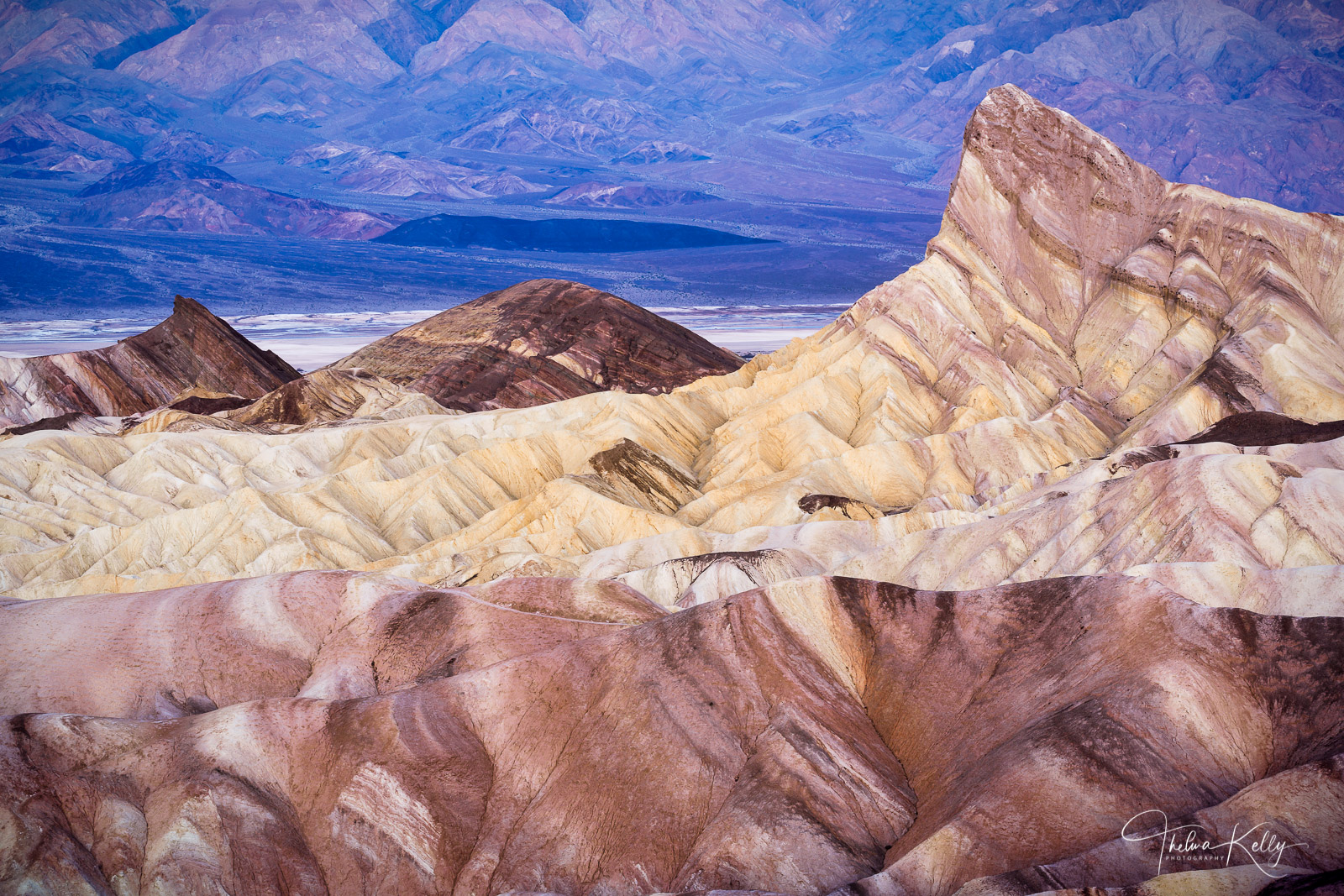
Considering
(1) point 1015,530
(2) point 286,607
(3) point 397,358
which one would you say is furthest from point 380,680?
(3) point 397,358

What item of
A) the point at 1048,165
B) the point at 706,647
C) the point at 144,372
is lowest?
the point at 144,372

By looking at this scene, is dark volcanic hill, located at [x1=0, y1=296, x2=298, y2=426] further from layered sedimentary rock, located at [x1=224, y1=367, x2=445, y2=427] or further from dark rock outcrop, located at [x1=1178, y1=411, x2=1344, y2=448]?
dark rock outcrop, located at [x1=1178, y1=411, x2=1344, y2=448]

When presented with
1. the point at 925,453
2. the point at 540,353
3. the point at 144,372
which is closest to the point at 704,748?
the point at 925,453

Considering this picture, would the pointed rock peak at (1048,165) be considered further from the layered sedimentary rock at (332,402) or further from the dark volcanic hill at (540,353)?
the layered sedimentary rock at (332,402)

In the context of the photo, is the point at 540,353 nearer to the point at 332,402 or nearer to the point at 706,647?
the point at 332,402

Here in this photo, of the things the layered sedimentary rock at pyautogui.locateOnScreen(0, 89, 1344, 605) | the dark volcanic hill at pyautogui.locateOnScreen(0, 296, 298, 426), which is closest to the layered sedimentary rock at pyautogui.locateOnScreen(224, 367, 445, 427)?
the layered sedimentary rock at pyautogui.locateOnScreen(0, 89, 1344, 605)


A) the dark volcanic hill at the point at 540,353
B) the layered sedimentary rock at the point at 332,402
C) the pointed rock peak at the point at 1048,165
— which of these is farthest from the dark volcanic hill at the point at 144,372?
the pointed rock peak at the point at 1048,165
